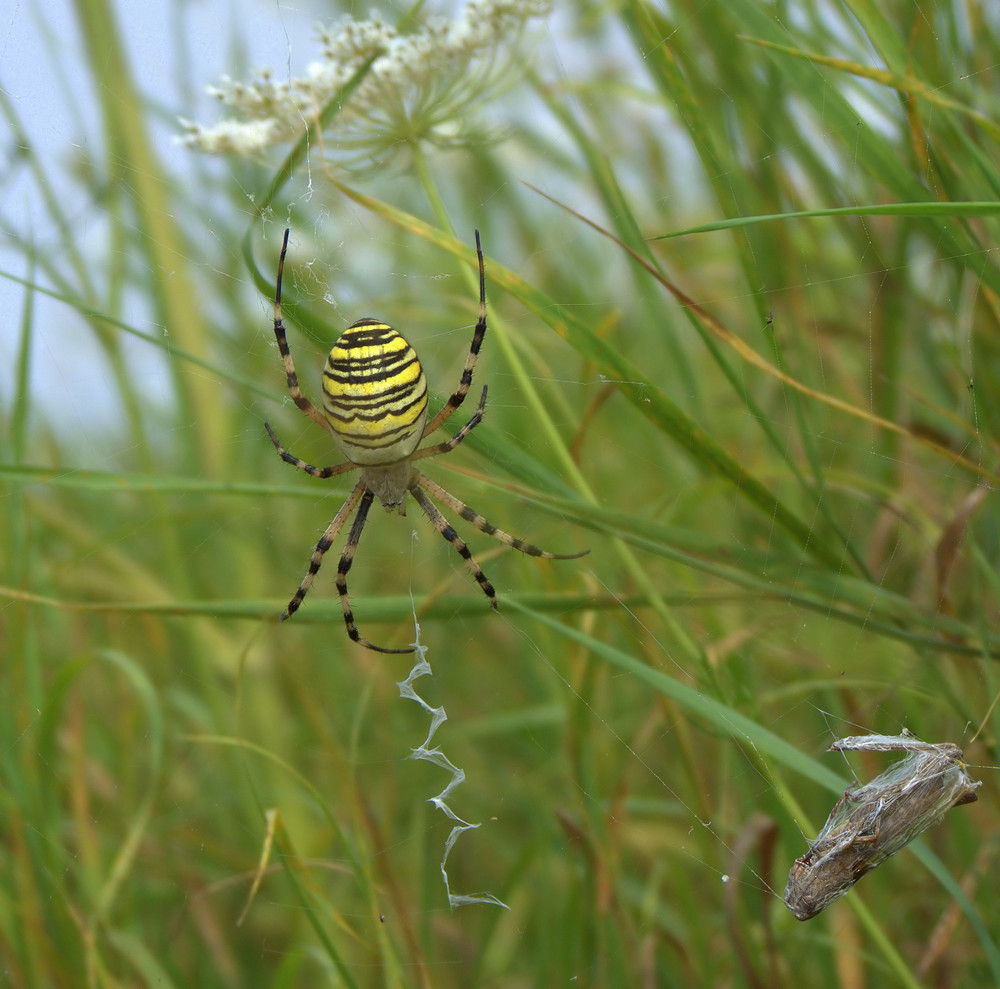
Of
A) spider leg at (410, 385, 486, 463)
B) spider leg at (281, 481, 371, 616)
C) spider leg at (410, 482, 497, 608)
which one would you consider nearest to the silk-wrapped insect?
spider leg at (410, 385, 486, 463)

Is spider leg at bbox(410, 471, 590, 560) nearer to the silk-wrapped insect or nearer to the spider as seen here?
the spider

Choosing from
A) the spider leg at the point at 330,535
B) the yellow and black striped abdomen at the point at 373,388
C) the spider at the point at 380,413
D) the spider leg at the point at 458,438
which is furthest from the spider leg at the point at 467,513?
the yellow and black striped abdomen at the point at 373,388

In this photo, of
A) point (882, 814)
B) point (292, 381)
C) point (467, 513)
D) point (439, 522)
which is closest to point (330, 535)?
point (439, 522)

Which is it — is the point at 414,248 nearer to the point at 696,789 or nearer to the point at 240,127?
the point at 240,127

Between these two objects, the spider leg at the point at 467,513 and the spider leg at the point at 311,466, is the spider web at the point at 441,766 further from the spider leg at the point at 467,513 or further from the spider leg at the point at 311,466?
the spider leg at the point at 311,466

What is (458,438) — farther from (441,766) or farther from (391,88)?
(441,766)
